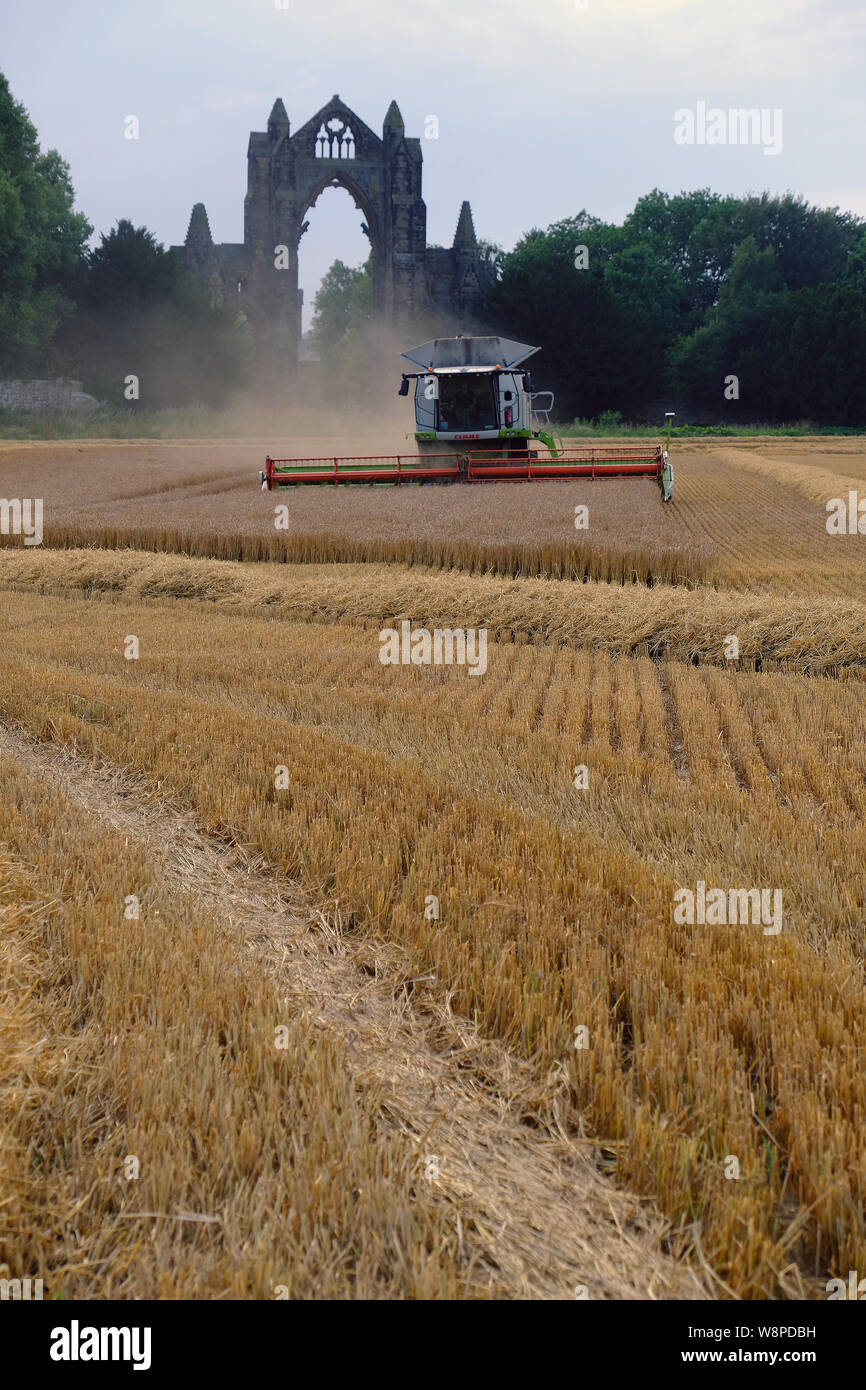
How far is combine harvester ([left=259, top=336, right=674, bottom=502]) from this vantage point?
71.7ft

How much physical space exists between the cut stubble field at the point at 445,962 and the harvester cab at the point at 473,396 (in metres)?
14.0

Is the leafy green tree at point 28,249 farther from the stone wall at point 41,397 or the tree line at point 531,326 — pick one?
the stone wall at point 41,397

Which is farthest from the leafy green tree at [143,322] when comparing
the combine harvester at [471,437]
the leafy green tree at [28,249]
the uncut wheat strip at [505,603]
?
the uncut wheat strip at [505,603]

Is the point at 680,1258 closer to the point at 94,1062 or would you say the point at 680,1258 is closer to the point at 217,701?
the point at 94,1062

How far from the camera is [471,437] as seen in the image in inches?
915

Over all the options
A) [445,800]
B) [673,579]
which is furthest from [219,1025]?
[673,579]

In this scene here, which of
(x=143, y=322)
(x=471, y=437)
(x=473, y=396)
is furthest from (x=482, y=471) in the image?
(x=143, y=322)

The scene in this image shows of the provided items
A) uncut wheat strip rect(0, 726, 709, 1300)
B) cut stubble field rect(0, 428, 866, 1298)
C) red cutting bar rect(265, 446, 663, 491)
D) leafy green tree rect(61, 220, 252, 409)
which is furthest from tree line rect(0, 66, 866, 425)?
uncut wheat strip rect(0, 726, 709, 1300)

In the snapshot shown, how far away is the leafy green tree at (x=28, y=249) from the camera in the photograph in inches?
1980

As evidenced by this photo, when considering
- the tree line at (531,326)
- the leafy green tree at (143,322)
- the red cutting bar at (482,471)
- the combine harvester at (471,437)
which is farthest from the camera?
the leafy green tree at (143,322)

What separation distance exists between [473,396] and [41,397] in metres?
35.1

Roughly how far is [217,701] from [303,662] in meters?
1.52

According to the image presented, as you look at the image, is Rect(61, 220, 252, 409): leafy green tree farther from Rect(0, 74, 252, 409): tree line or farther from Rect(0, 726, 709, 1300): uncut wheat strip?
Rect(0, 726, 709, 1300): uncut wheat strip

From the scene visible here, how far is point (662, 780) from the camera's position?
627 centimetres
